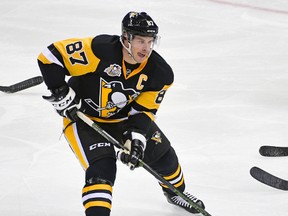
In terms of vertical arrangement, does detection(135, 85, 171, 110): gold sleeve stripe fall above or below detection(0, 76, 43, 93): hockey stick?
above

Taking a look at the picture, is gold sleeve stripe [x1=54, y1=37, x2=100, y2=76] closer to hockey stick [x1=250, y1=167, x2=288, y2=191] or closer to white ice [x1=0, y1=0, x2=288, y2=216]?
white ice [x1=0, y1=0, x2=288, y2=216]

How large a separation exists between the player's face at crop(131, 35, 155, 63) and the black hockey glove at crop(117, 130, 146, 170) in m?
0.38

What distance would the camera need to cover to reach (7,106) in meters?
5.02

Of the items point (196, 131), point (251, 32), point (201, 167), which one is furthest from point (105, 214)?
point (251, 32)

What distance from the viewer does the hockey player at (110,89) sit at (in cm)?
317

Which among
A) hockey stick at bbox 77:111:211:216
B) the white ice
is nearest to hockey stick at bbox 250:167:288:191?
the white ice

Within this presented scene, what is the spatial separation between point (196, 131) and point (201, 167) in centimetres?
53

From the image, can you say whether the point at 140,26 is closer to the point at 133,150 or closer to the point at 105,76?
the point at 105,76

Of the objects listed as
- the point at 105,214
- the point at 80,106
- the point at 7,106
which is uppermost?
the point at 80,106

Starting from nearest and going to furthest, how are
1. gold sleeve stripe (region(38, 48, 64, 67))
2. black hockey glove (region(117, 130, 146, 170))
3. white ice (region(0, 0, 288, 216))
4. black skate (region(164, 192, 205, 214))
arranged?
black hockey glove (region(117, 130, 146, 170)) < gold sleeve stripe (region(38, 48, 64, 67)) < black skate (region(164, 192, 205, 214)) < white ice (region(0, 0, 288, 216))

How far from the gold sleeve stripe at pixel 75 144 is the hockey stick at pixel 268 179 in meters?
1.20

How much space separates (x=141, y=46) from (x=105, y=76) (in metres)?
0.26

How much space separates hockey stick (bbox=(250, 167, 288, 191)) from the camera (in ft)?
12.6

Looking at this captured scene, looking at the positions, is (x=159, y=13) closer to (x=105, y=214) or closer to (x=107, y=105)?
(x=107, y=105)
